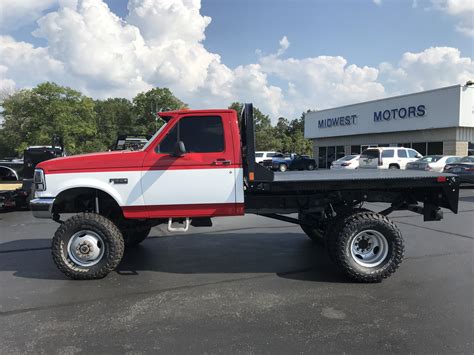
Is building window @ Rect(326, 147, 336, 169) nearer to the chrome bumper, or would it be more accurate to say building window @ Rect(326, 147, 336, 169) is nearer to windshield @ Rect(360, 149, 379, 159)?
windshield @ Rect(360, 149, 379, 159)

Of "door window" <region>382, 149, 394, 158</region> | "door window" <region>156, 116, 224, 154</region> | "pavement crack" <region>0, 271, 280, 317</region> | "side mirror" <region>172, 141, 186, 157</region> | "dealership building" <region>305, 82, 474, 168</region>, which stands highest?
"dealership building" <region>305, 82, 474, 168</region>

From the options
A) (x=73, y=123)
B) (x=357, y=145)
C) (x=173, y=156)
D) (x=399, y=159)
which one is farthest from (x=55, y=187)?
(x=73, y=123)

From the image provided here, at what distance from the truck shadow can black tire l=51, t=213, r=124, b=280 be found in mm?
276

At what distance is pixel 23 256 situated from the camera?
661cm

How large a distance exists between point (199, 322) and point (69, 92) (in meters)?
49.1

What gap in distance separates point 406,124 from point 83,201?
2840 cm

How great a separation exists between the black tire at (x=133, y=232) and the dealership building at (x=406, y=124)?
25.0m

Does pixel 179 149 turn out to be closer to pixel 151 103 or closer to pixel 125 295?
pixel 125 295

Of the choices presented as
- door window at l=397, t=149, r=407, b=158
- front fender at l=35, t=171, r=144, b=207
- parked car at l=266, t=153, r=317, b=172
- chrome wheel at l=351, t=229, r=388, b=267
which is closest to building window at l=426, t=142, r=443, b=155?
door window at l=397, t=149, r=407, b=158

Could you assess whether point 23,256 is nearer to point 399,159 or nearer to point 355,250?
point 355,250

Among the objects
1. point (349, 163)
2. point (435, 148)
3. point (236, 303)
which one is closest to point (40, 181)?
point (236, 303)

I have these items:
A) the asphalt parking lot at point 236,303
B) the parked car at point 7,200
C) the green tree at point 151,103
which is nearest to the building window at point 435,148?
the asphalt parking lot at point 236,303

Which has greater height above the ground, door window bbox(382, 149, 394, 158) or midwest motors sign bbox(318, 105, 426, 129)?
midwest motors sign bbox(318, 105, 426, 129)

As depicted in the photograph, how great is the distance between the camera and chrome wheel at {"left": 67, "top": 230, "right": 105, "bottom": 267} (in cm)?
532
